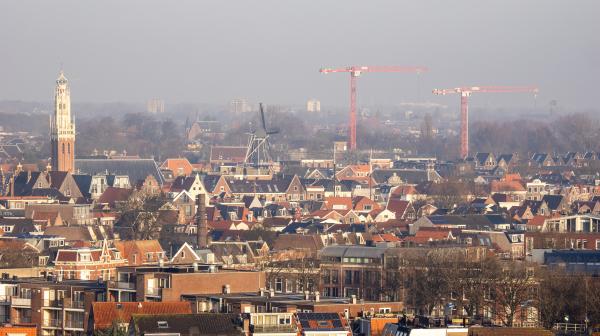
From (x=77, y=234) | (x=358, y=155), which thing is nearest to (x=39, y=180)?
(x=77, y=234)

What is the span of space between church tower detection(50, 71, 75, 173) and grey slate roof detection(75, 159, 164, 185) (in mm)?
2409

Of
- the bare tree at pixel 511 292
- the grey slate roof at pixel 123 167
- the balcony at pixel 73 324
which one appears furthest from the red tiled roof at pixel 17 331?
the grey slate roof at pixel 123 167

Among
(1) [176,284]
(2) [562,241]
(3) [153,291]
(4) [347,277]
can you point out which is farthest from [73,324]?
(2) [562,241]

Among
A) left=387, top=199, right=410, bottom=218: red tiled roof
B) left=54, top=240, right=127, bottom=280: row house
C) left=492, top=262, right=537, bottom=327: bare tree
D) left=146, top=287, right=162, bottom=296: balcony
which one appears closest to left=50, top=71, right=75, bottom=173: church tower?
left=387, top=199, right=410, bottom=218: red tiled roof

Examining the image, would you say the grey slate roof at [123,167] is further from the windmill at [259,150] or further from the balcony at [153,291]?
the balcony at [153,291]

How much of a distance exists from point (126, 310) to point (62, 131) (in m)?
65.1

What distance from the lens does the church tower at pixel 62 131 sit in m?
104

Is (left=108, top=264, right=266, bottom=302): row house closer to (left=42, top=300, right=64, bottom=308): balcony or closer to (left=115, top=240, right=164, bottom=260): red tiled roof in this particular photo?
(left=42, top=300, right=64, bottom=308): balcony

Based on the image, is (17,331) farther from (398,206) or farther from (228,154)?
(228,154)

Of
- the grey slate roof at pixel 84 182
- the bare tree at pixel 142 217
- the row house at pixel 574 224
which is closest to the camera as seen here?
the bare tree at pixel 142 217

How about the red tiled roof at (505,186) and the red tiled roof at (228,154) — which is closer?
the red tiled roof at (505,186)

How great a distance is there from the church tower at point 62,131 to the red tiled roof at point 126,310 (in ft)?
209

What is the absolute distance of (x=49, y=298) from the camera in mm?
44500

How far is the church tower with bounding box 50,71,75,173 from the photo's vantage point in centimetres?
10362
